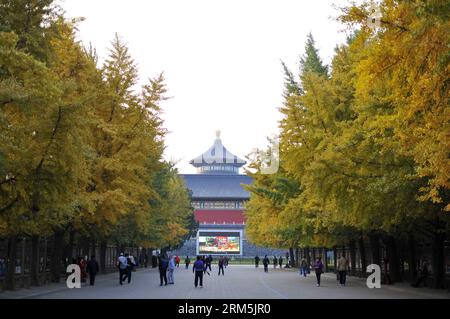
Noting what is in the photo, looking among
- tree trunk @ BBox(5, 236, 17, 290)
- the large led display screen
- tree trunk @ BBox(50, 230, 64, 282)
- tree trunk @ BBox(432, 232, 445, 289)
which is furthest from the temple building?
tree trunk @ BBox(5, 236, 17, 290)

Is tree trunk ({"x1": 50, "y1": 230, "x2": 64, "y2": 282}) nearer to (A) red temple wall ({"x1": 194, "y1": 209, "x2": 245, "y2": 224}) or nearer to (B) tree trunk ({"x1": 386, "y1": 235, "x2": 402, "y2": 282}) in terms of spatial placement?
(B) tree trunk ({"x1": 386, "y1": 235, "x2": 402, "y2": 282})

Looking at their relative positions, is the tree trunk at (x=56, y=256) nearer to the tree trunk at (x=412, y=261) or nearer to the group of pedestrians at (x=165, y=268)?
the group of pedestrians at (x=165, y=268)

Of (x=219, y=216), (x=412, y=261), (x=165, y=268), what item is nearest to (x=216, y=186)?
(x=219, y=216)

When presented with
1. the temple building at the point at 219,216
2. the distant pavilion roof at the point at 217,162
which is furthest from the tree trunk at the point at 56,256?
the distant pavilion roof at the point at 217,162

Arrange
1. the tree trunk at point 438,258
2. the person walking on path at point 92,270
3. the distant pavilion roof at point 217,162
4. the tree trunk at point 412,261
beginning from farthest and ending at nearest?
1. the distant pavilion roof at point 217,162
2. the tree trunk at point 412,261
3. the person walking on path at point 92,270
4. the tree trunk at point 438,258

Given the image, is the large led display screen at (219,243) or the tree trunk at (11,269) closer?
the tree trunk at (11,269)

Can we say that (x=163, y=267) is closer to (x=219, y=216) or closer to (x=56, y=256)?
(x=56, y=256)

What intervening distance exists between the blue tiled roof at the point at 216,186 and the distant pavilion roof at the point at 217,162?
21.9m

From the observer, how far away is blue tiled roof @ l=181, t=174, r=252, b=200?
10756 centimetres

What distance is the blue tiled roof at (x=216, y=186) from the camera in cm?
10756

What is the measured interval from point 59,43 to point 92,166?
5244 mm

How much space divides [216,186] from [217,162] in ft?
85.2

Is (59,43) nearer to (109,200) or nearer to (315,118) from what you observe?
(109,200)

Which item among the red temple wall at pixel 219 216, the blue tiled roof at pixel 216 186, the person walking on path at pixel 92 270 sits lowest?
the person walking on path at pixel 92 270
